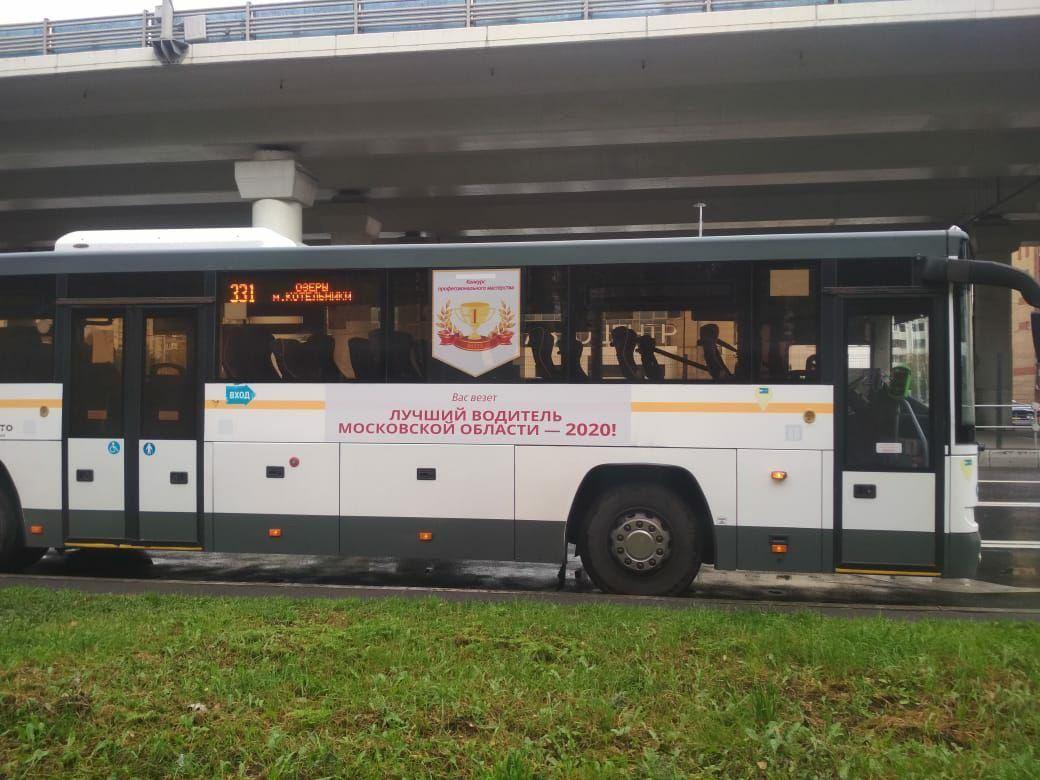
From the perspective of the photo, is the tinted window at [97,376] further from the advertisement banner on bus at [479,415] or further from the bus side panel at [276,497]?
the advertisement banner on bus at [479,415]

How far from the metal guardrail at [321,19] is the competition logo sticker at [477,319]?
10.6 meters

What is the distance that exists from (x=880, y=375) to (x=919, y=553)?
158 cm

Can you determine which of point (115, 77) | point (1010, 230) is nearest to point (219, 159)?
point (115, 77)

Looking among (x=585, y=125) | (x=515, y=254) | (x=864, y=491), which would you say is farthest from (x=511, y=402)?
(x=585, y=125)

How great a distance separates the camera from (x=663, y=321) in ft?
25.2

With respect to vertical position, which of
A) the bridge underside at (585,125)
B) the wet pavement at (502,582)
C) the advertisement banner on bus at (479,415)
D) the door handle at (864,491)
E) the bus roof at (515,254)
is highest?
the bridge underside at (585,125)

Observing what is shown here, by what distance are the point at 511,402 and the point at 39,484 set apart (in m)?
4.97

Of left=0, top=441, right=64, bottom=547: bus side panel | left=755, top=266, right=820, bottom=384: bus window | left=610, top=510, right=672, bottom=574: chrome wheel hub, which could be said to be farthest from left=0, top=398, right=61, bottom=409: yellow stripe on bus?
left=755, top=266, right=820, bottom=384: bus window

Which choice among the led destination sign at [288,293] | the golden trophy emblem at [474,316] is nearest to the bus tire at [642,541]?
the golden trophy emblem at [474,316]

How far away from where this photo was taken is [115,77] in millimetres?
18172

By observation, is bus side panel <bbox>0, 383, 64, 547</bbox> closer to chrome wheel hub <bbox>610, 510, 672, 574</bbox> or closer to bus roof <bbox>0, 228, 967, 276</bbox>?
bus roof <bbox>0, 228, 967, 276</bbox>

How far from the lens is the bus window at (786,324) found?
7.52 metres

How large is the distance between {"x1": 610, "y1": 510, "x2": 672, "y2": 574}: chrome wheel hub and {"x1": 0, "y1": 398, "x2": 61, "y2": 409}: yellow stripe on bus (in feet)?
19.1

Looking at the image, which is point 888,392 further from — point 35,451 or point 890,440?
point 35,451
